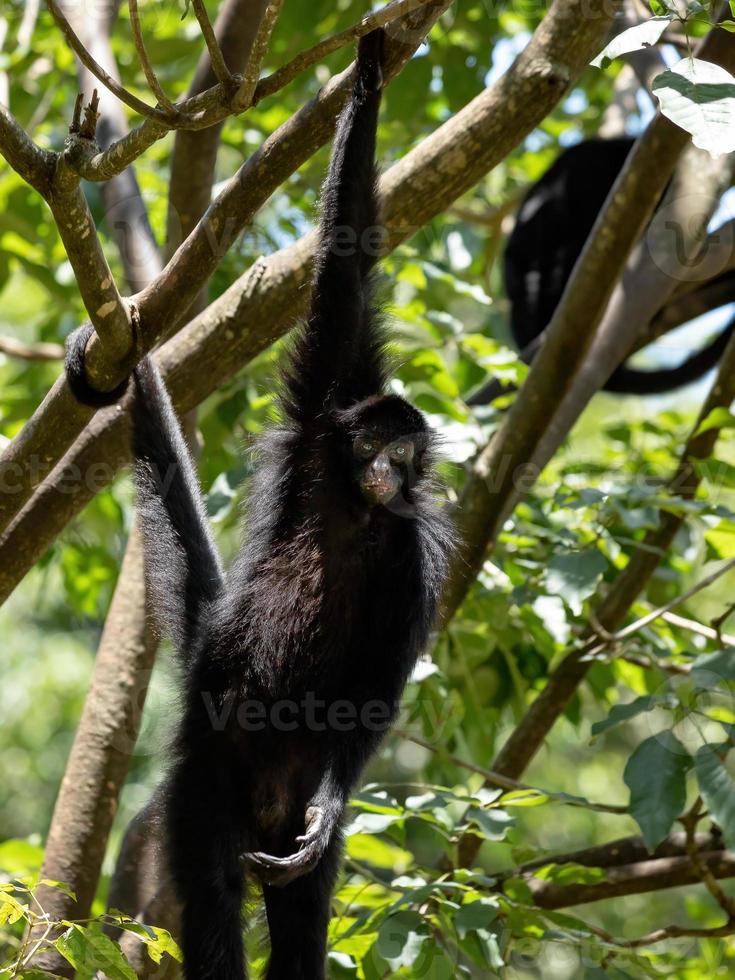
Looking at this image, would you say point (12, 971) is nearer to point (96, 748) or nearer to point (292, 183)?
point (96, 748)

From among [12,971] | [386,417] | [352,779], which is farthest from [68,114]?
[12,971]

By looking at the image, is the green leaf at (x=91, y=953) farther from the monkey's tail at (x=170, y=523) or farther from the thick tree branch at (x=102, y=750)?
the thick tree branch at (x=102, y=750)

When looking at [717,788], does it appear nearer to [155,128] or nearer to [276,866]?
[276,866]

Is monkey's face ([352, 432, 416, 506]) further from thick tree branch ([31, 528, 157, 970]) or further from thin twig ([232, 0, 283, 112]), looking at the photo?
thin twig ([232, 0, 283, 112])

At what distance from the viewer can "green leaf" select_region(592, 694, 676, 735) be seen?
410 cm

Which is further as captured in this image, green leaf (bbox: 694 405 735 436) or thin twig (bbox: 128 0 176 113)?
green leaf (bbox: 694 405 735 436)

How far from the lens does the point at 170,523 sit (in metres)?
4.44

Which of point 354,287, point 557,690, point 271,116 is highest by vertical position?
point 271,116

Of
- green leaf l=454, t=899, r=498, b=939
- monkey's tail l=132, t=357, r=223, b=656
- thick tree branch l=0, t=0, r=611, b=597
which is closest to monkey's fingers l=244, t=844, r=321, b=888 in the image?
green leaf l=454, t=899, r=498, b=939

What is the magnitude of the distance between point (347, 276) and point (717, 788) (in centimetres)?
225

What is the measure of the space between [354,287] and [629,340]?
222cm

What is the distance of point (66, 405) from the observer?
3939 mm

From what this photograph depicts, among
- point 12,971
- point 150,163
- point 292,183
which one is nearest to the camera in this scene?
point 12,971

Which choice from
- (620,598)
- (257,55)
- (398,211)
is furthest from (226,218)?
(620,598)
